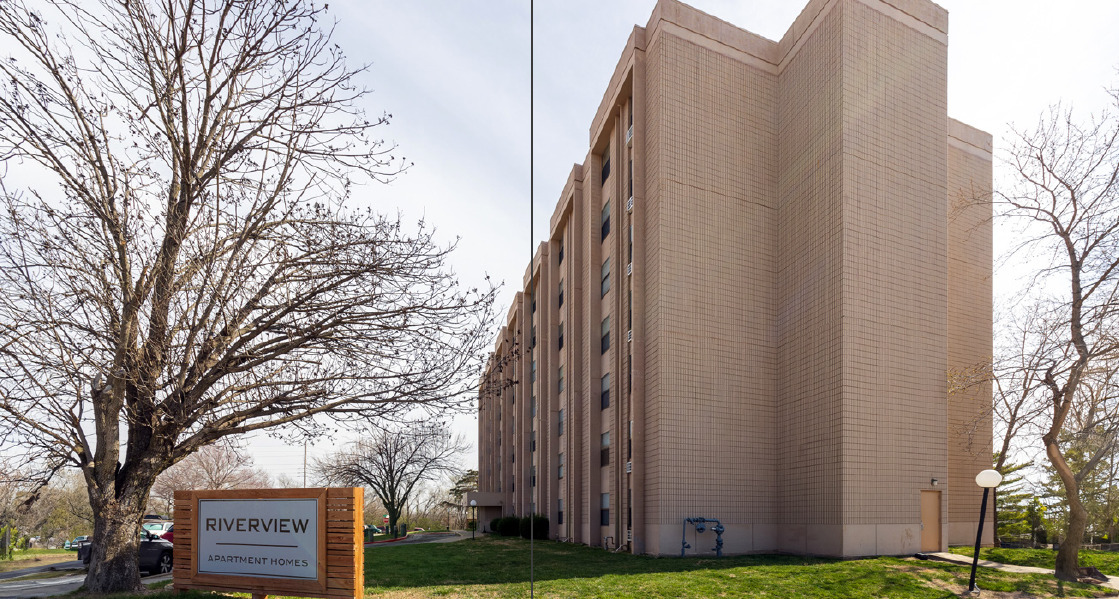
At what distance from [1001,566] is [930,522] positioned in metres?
3.00

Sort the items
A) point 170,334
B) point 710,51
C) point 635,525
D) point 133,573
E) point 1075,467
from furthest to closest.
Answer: point 1075,467
point 710,51
point 635,525
point 133,573
point 170,334

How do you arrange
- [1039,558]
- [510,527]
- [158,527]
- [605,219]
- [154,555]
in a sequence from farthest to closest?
[510,527], [605,219], [158,527], [154,555], [1039,558]

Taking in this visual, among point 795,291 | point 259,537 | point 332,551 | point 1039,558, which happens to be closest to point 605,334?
point 795,291

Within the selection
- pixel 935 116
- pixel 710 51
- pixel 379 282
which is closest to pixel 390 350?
pixel 379 282

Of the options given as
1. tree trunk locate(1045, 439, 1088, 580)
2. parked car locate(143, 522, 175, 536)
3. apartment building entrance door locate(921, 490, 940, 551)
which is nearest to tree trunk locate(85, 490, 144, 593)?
parked car locate(143, 522, 175, 536)

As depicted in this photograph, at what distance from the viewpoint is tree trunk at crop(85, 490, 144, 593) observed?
1380 centimetres

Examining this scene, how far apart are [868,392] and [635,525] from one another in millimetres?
7955

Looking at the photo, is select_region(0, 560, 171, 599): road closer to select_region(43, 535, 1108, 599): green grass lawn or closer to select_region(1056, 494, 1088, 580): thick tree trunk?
select_region(43, 535, 1108, 599): green grass lawn

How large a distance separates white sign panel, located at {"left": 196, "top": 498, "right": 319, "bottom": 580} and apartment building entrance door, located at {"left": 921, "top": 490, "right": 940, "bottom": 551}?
1724 centimetres

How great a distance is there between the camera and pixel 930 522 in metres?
22.2

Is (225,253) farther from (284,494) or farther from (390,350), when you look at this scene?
(284,494)

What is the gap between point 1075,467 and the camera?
33.8 meters

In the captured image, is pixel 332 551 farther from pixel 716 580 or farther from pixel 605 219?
pixel 605 219

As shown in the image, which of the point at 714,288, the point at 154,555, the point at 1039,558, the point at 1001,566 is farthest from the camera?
the point at 714,288
